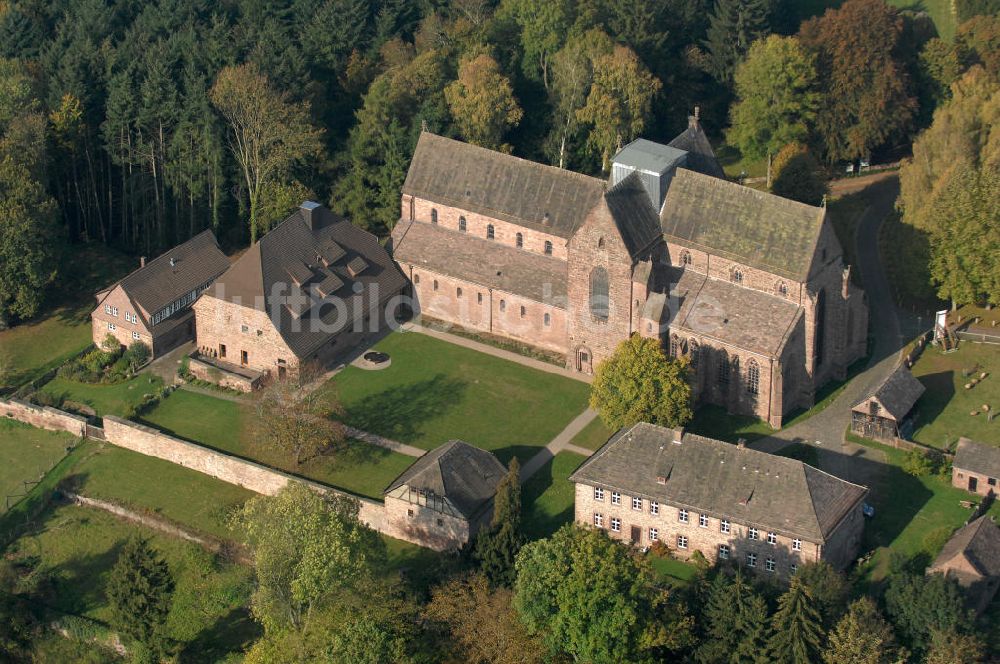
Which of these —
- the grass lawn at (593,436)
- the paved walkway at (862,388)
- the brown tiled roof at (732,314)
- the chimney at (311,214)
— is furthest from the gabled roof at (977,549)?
the chimney at (311,214)

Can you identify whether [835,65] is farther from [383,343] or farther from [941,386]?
[383,343]

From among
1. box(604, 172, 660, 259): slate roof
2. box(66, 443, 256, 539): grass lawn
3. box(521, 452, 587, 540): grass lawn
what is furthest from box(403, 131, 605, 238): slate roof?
box(66, 443, 256, 539): grass lawn

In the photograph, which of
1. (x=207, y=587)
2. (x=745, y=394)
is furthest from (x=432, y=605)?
(x=745, y=394)

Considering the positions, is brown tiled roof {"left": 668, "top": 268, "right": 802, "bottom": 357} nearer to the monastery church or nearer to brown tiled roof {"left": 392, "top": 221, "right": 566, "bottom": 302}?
the monastery church

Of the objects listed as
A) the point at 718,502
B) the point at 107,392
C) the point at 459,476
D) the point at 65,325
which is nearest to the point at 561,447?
the point at 459,476

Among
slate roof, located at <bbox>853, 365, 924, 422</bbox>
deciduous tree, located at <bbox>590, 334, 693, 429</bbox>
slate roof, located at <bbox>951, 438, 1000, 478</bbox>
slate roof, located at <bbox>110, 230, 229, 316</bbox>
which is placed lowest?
slate roof, located at <bbox>951, 438, 1000, 478</bbox>

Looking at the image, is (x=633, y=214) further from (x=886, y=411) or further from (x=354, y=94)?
(x=354, y=94)
